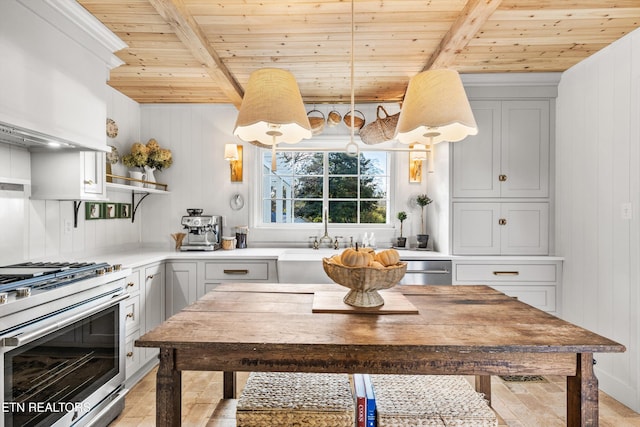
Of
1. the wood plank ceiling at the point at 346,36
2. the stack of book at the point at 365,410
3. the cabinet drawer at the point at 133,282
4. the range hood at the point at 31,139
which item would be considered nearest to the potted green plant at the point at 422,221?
the wood plank ceiling at the point at 346,36

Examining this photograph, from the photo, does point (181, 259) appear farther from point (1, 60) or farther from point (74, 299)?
point (1, 60)

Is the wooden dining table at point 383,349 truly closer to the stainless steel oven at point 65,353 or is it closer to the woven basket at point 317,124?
the stainless steel oven at point 65,353

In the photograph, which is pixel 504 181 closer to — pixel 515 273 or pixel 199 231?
pixel 515 273

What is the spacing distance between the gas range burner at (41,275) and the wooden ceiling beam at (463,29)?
2.48 meters

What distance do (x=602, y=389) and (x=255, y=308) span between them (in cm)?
261

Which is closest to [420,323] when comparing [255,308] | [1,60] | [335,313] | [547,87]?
[335,313]

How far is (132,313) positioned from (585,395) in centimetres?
267

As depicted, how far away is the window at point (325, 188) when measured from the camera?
13.2 feet

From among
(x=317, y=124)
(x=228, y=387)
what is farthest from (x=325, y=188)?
(x=228, y=387)

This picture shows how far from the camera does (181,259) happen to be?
322cm

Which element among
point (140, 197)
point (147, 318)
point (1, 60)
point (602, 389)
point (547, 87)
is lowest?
point (602, 389)

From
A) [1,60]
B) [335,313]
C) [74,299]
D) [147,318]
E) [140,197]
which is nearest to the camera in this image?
[335,313]

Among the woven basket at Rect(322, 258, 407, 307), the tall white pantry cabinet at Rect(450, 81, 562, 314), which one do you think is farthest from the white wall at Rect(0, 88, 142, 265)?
the tall white pantry cabinet at Rect(450, 81, 562, 314)

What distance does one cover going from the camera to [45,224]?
8.40ft
